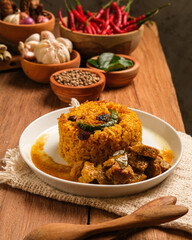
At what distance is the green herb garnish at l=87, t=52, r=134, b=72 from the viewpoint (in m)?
2.34

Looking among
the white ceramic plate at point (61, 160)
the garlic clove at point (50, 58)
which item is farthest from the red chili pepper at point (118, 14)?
the white ceramic plate at point (61, 160)

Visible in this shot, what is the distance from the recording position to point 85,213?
4.25ft

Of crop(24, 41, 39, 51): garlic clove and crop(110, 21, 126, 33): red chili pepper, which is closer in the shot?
crop(24, 41, 39, 51): garlic clove

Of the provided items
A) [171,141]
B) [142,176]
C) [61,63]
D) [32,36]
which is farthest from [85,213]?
[32,36]

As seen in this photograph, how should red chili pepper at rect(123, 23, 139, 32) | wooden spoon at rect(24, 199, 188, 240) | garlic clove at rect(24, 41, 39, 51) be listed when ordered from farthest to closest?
red chili pepper at rect(123, 23, 139, 32) → garlic clove at rect(24, 41, 39, 51) → wooden spoon at rect(24, 199, 188, 240)

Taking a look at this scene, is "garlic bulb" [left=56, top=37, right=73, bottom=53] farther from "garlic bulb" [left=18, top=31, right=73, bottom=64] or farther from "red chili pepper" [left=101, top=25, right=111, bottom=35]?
"red chili pepper" [left=101, top=25, right=111, bottom=35]

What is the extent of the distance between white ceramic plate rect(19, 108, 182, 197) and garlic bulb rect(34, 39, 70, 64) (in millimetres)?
600

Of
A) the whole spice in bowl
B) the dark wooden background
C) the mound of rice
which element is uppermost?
the mound of rice

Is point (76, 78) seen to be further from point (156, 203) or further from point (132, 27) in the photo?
point (156, 203)

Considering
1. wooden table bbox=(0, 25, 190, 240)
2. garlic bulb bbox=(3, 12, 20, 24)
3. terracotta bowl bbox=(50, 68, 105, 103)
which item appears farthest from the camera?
garlic bulb bbox=(3, 12, 20, 24)

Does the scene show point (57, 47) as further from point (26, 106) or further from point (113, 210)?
point (113, 210)

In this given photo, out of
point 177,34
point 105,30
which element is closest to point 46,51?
point 105,30

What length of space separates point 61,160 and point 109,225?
53 centimetres

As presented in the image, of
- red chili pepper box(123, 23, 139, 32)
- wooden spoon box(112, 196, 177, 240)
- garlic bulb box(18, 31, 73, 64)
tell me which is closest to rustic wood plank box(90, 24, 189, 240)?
red chili pepper box(123, 23, 139, 32)
